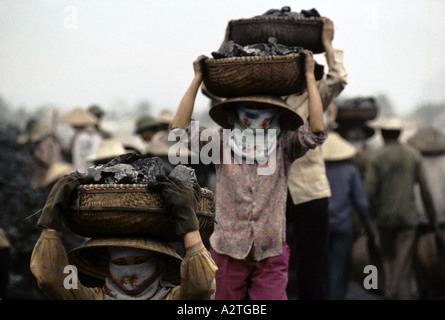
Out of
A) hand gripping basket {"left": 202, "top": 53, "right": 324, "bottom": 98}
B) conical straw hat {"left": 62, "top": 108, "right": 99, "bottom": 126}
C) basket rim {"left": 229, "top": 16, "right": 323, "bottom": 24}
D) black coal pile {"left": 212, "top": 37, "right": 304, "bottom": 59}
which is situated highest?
basket rim {"left": 229, "top": 16, "right": 323, "bottom": 24}

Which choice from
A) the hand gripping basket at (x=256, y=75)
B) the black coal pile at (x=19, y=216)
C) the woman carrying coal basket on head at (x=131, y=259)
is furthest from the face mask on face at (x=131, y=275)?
the black coal pile at (x=19, y=216)

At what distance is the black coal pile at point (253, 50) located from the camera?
4438mm

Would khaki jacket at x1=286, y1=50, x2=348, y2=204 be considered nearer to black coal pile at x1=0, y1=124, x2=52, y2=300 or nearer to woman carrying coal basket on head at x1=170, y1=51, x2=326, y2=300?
woman carrying coal basket on head at x1=170, y1=51, x2=326, y2=300

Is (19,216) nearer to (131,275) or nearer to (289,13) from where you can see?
(289,13)

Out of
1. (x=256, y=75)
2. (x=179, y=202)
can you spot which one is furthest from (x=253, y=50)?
(x=179, y=202)

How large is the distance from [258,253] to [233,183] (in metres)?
0.47

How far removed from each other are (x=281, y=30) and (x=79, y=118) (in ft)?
17.0

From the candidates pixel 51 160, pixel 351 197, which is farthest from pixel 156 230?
pixel 51 160

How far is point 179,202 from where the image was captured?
3062 mm

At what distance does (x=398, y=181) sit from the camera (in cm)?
762

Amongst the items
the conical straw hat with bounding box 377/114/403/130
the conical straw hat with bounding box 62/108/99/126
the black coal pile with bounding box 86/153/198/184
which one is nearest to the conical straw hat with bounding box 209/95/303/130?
the black coal pile with bounding box 86/153/198/184

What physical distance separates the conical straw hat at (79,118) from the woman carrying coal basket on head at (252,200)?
16.0 ft

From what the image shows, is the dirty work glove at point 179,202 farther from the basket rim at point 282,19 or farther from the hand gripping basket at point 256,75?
the basket rim at point 282,19

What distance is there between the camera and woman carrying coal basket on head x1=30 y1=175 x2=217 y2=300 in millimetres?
3072
